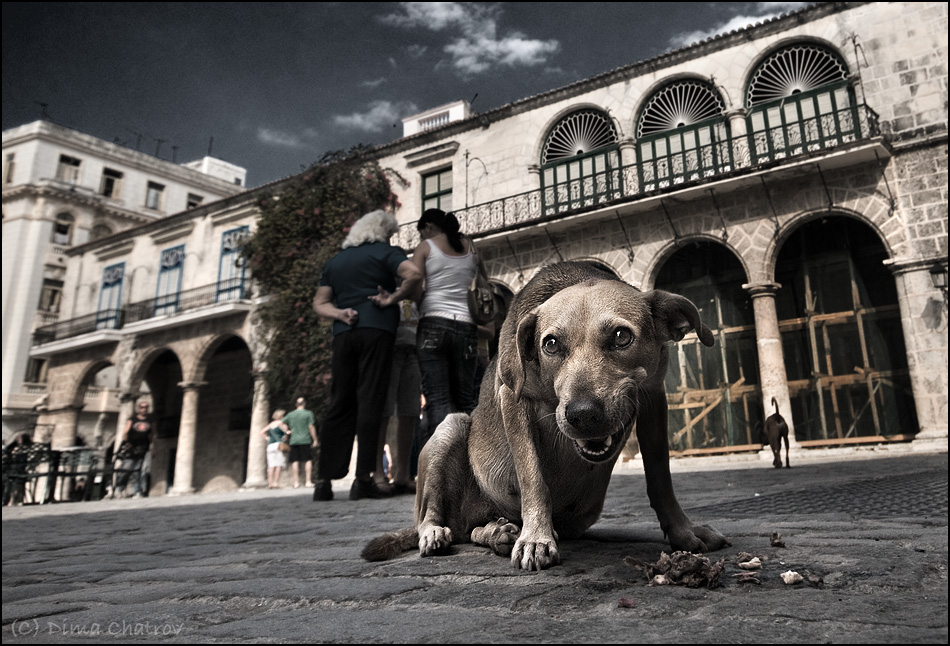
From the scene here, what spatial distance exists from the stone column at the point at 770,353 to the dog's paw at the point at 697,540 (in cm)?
1161

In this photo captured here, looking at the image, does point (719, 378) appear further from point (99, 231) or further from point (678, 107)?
point (99, 231)

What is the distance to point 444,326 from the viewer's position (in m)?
4.80

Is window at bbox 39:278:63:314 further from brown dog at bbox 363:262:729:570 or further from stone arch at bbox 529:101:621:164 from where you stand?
brown dog at bbox 363:262:729:570

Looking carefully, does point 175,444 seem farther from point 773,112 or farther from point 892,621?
point 892,621

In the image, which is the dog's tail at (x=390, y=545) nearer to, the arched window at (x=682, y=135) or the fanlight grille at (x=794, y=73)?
the arched window at (x=682, y=135)

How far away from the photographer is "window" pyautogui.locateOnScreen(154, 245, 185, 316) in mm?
24522

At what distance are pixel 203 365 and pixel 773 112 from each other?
1904 centimetres

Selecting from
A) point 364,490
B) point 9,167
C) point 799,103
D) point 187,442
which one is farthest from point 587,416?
point 9,167

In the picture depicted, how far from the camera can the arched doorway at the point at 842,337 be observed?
41.7ft

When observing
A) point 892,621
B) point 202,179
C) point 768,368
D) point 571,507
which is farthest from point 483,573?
point 202,179

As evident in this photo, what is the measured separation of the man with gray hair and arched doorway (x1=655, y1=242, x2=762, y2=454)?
31.1 feet

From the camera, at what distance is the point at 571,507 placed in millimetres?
2312

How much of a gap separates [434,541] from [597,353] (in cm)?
92

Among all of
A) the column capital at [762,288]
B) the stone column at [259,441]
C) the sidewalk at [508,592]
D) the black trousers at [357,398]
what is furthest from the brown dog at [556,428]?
the stone column at [259,441]
